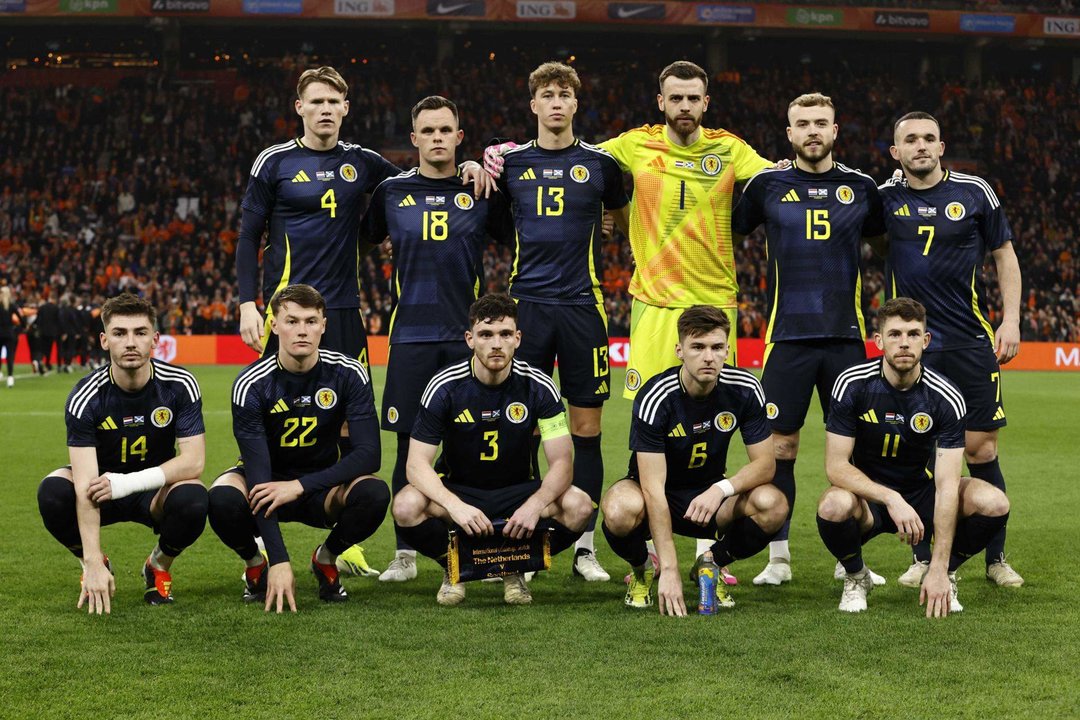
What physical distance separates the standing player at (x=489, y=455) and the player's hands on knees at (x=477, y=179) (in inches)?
35.1

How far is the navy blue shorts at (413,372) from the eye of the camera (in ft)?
19.3

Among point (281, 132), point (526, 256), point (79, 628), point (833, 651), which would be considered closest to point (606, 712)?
point (833, 651)

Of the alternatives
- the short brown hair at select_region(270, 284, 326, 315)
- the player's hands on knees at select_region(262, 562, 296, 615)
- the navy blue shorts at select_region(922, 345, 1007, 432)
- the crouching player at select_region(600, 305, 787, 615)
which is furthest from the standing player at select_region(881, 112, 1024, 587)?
the player's hands on knees at select_region(262, 562, 296, 615)

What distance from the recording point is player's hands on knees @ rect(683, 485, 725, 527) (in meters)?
5.06

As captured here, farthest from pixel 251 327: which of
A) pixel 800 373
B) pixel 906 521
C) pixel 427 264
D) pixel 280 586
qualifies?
pixel 906 521

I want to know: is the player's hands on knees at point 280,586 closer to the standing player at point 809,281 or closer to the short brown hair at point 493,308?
the short brown hair at point 493,308

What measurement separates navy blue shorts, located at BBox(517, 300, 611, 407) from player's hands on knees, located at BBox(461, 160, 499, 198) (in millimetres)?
571

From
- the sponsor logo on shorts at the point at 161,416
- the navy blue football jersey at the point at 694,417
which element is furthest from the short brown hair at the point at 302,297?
the navy blue football jersey at the point at 694,417

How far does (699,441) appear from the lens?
5.26 m

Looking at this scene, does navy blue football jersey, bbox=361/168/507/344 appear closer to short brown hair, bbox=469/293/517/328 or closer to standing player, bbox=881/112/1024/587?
short brown hair, bbox=469/293/517/328

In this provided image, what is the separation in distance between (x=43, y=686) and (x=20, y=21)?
31.0 metres

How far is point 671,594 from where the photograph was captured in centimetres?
491

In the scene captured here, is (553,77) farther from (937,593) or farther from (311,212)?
(937,593)

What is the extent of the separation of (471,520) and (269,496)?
2.74 feet
